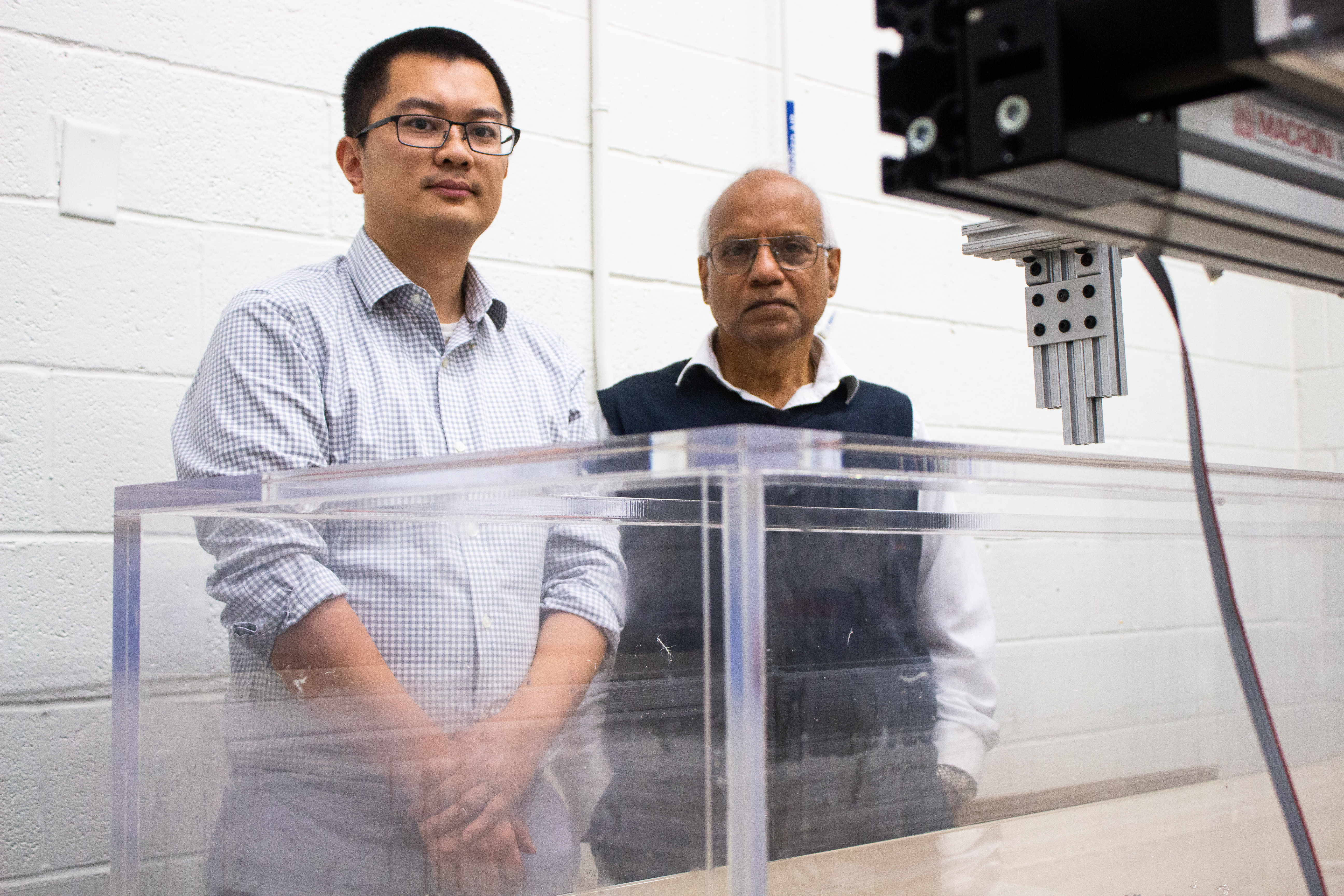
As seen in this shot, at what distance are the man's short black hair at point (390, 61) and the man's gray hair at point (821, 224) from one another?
1.36 feet

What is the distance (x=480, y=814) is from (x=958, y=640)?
305 millimetres

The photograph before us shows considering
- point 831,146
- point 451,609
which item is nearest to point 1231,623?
point 451,609

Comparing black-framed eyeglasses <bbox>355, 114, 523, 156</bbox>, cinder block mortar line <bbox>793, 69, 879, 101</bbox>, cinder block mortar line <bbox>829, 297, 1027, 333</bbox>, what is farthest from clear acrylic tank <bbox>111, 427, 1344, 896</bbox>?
cinder block mortar line <bbox>793, 69, 879, 101</bbox>

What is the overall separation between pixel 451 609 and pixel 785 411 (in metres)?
0.92

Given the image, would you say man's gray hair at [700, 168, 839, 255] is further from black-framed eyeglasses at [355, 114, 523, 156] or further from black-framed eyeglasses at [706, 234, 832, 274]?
black-framed eyeglasses at [355, 114, 523, 156]

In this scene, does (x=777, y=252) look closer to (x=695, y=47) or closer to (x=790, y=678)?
(x=695, y=47)

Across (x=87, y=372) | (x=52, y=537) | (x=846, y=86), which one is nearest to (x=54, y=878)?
(x=52, y=537)

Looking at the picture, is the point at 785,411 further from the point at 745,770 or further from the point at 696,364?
the point at 745,770

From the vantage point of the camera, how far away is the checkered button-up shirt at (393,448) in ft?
2.54

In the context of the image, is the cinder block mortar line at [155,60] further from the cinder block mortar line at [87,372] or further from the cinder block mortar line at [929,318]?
the cinder block mortar line at [929,318]

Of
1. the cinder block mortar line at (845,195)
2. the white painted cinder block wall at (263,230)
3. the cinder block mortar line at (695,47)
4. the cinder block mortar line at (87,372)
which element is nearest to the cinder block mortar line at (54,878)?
the white painted cinder block wall at (263,230)

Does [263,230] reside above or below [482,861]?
above

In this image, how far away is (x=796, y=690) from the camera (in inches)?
24.9

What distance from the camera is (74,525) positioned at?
1.46 meters
